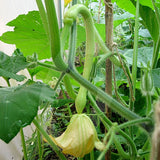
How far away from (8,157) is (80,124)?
0.55m

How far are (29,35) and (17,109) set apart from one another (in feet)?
1.55

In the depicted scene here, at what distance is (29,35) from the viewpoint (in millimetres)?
766

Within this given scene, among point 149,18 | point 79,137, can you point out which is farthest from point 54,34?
point 149,18

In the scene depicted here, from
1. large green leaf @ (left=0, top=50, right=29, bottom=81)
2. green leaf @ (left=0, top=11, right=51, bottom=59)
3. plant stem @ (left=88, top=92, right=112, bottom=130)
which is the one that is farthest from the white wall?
plant stem @ (left=88, top=92, right=112, bottom=130)

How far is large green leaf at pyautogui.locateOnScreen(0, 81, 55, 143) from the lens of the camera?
0.33m

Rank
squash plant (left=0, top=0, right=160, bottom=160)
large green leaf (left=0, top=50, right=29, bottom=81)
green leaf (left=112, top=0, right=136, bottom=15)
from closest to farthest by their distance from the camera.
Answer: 1. squash plant (left=0, top=0, right=160, bottom=160)
2. large green leaf (left=0, top=50, right=29, bottom=81)
3. green leaf (left=112, top=0, right=136, bottom=15)

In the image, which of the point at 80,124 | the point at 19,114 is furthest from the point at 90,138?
the point at 19,114

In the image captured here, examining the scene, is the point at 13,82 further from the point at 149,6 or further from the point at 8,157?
the point at 149,6

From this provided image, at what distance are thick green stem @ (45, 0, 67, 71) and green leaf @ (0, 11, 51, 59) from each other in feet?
1.23

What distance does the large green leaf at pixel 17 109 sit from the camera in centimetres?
33

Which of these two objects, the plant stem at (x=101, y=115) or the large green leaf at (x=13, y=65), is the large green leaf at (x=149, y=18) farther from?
the large green leaf at (x=13, y=65)

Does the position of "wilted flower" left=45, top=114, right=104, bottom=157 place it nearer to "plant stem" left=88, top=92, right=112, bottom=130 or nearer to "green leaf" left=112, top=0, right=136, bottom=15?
"plant stem" left=88, top=92, right=112, bottom=130

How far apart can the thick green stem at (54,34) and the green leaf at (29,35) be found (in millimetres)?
375

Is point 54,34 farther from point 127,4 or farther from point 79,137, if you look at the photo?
point 127,4
